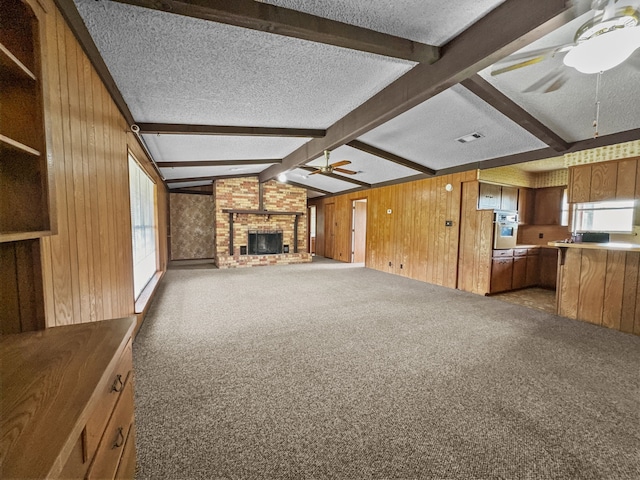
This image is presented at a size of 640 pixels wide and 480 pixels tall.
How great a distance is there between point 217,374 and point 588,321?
4431 millimetres

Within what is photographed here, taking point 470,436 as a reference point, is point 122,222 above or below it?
above

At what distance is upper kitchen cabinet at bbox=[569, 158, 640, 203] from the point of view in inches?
127

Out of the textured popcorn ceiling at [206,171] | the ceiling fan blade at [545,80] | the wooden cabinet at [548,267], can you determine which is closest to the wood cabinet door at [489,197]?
the wooden cabinet at [548,267]

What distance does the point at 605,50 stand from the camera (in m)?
1.48

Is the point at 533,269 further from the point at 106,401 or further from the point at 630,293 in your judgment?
the point at 106,401

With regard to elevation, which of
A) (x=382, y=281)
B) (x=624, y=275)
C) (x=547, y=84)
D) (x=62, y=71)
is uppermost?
(x=547, y=84)

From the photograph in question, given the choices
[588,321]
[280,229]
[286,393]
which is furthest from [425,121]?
[280,229]

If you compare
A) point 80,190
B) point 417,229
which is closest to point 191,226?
point 417,229

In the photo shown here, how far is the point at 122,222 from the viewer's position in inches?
102

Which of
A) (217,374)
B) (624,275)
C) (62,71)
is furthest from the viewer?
(624,275)

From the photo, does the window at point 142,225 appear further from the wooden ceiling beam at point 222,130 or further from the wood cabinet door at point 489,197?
the wood cabinet door at point 489,197

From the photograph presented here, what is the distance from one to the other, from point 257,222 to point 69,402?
24.4 ft

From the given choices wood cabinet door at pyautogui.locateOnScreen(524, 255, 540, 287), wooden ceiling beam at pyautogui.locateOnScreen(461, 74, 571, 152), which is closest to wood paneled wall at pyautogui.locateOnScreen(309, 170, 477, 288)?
wooden ceiling beam at pyautogui.locateOnScreen(461, 74, 571, 152)

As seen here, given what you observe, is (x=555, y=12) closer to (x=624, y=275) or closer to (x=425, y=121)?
(x=425, y=121)
